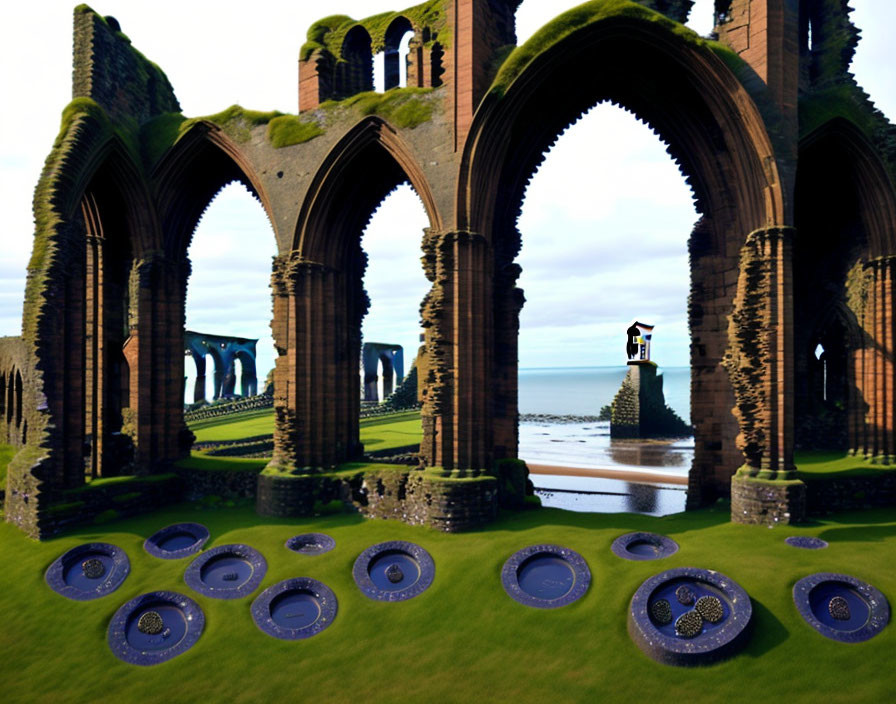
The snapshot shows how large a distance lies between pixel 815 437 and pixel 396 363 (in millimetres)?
36476

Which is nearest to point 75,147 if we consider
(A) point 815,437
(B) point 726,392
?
(B) point 726,392

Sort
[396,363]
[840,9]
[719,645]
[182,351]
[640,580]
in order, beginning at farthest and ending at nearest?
[396,363]
[182,351]
[840,9]
[640,580]
[719,645]

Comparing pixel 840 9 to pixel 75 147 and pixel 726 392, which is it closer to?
pixel 726 392

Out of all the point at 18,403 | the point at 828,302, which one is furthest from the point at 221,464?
the point at 828,302

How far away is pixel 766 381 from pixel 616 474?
13175 millimetres

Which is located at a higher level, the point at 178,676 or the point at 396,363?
the point at 396,363

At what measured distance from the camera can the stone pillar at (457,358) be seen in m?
12.8

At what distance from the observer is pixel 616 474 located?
Result: 24250 mm

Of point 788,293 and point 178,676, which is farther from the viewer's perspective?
point 788,293

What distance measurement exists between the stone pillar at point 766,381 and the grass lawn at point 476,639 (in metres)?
0.64

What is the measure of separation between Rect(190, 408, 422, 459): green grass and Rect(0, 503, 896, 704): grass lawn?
12790mm

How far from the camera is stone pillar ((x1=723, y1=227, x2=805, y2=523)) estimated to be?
11711 mm

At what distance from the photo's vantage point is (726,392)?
1367 cm

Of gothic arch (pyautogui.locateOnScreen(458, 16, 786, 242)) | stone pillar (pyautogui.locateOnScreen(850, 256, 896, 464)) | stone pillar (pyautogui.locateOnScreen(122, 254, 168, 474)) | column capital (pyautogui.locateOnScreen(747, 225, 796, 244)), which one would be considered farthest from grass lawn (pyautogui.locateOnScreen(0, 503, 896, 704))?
gothic arch (pyautogui.locateOnScreen(458, 16, 786, 242))
